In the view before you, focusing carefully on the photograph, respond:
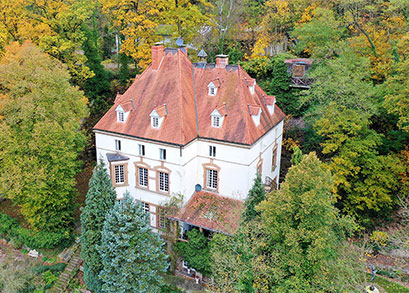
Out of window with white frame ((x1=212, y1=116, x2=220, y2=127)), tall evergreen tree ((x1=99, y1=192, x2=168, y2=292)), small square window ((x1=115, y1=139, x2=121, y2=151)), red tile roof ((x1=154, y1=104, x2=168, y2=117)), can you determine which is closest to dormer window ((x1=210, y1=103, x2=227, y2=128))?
window with white frame ((x1=212, y1=116, x2=220, y2=127))

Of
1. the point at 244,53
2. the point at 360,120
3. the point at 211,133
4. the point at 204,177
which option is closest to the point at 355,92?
the point at 360,120

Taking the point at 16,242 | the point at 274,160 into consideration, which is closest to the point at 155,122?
the point at 274,160

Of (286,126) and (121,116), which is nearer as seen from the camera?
(121,116)

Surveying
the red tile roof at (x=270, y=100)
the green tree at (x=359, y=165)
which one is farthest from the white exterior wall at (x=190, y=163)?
the green tree at (x=359, y=165)

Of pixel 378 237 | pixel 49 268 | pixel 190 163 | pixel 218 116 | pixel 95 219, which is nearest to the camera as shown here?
pixel 95 219

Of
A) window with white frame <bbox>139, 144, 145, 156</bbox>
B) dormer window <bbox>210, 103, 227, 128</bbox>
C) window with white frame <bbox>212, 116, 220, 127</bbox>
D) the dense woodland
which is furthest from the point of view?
window with white frame <bbox>139, 144, 145, 156</bbox>

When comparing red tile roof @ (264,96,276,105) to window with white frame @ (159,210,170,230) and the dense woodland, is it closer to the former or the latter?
the dense woodland

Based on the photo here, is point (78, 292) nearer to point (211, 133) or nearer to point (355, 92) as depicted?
point (211, 133)

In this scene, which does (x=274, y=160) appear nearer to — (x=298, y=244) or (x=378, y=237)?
(x=378, y=237)
